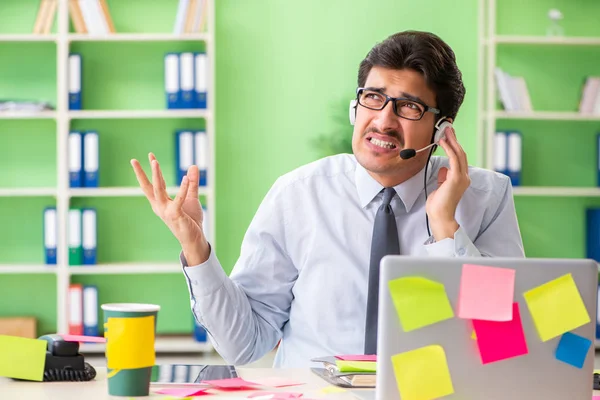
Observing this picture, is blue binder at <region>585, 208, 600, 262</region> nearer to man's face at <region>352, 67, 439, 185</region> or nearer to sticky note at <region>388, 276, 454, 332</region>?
man's face at <region>352, 67, 439, 185</region>

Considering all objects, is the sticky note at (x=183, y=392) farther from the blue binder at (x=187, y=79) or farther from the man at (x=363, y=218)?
the blue binder at (x=187, y=79)

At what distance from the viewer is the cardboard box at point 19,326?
14.3 ft

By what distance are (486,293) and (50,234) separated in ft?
11.9

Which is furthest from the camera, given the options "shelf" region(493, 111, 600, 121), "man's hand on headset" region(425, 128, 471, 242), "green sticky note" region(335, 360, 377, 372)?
"shelf" region(493, 111, 600, 121)

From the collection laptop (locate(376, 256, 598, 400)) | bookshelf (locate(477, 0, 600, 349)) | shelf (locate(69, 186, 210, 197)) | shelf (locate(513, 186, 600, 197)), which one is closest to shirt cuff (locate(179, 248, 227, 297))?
laptop (locate(376, 256, 598, 400))

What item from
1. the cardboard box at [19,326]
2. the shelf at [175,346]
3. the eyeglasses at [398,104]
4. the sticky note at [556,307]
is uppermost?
the eyeglasses at [398,104]

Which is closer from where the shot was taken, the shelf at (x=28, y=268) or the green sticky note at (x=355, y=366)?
the green sticky note at (x=355, y=366)

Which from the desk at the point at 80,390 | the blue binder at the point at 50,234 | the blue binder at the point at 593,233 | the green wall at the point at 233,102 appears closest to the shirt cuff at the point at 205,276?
the desk at the point at 80,390

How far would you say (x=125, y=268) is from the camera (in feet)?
14.2

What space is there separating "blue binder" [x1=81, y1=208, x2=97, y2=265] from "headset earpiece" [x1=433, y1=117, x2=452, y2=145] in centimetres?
277

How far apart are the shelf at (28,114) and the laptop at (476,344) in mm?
3591

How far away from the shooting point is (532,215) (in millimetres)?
4723

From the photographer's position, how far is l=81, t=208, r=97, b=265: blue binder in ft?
14.1

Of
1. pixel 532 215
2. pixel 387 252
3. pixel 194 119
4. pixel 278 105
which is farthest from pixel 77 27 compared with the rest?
pixel 387 252
